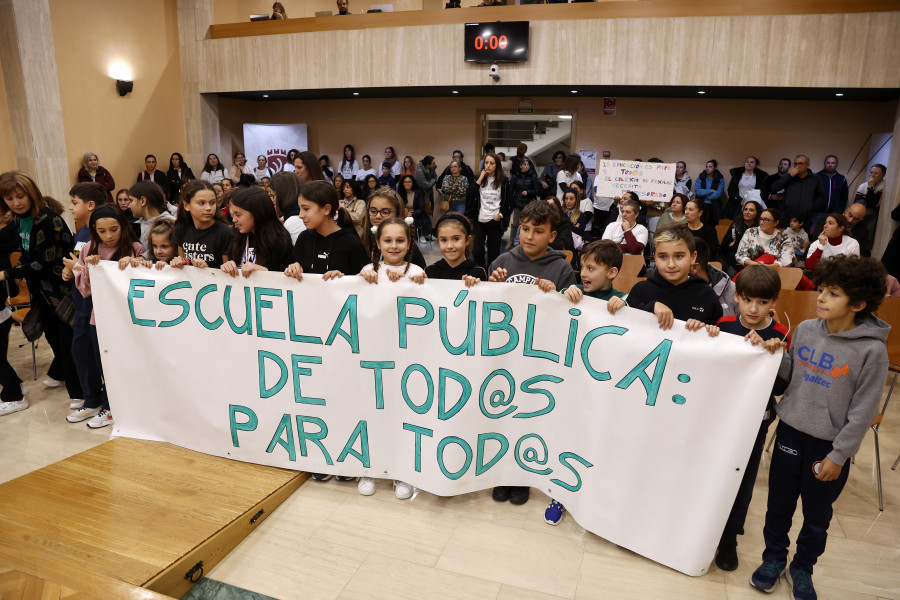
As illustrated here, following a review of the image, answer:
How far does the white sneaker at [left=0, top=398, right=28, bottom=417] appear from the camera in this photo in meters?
4.14

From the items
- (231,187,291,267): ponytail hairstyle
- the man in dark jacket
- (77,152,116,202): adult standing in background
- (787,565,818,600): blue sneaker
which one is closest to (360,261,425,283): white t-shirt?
(231,187,291,267): ponytail hairstyle

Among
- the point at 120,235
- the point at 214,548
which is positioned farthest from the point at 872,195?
the point at 214,548

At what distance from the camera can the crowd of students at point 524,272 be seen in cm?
224

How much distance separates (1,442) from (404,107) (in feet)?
32.6

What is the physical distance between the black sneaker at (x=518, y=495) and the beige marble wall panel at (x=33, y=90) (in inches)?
359

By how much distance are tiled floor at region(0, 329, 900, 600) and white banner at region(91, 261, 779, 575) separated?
0.44ft

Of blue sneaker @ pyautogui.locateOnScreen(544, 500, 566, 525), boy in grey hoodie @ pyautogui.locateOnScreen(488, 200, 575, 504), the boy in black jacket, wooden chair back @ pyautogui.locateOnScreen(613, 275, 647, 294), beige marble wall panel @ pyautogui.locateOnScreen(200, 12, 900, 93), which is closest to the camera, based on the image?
the boy in black jacket

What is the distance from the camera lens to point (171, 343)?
321 cm

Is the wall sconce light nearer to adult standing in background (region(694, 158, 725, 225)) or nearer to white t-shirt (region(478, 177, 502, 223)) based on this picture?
white t-shirt (region(478, 177, 502, 223))

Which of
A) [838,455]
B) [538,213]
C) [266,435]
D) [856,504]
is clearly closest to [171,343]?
[266,435]

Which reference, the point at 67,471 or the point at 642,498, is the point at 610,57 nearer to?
the point at 642,498

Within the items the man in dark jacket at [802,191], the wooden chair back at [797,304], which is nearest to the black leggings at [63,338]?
the wooden chair back at [797,304]

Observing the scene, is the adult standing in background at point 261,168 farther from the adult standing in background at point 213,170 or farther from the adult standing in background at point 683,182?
the adult standing in background at point 683,182

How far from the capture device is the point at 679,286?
2805 millimetres
